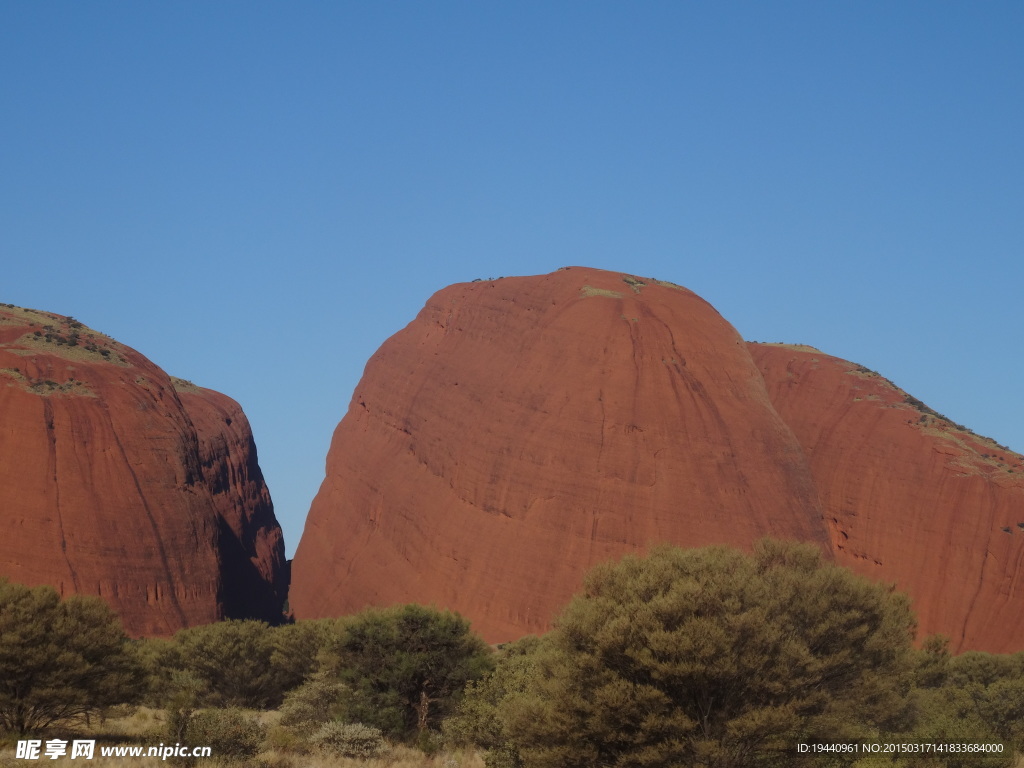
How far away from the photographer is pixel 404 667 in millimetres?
28859

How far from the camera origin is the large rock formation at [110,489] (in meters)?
55.9

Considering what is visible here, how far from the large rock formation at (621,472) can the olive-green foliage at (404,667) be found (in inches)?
1033

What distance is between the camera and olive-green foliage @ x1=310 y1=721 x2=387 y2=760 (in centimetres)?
2469

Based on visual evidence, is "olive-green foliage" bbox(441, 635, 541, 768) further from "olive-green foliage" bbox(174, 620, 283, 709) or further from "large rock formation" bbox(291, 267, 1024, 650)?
"large rock formation" bbox(291, 267, 1024, 650)

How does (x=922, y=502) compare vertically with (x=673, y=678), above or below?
above

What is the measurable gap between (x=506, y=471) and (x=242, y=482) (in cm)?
2519

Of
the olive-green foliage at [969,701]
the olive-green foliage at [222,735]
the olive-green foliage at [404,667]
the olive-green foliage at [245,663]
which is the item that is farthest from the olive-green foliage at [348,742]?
the olive-green foliage at [245,663]

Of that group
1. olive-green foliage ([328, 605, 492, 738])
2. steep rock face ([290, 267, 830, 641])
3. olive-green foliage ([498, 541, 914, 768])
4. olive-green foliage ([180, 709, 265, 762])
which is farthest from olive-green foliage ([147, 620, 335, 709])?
olive-green foliage ([498, 541, 914, 768])

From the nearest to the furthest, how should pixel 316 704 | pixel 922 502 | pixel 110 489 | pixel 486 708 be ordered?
pixel 486 708 < pixel 316 704 < pixel 110 489 < pixel 922 502

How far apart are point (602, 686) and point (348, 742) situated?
393 inches

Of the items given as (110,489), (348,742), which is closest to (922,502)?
(110,489)

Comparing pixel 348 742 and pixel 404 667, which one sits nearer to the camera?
A: pixel 348 742

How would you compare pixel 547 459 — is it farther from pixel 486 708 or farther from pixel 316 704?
pixel 486 708

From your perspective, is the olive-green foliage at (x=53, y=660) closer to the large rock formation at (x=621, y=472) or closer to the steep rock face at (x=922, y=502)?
the large rock formation at (x=621, y=472)
